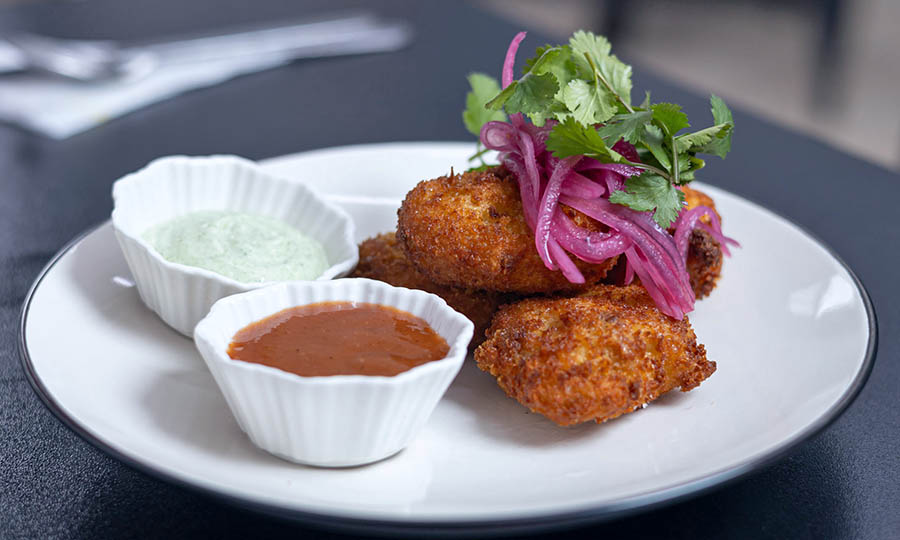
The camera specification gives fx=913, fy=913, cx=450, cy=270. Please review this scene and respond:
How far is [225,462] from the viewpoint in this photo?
81.4 inches

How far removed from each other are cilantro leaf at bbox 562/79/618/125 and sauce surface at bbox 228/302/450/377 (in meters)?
0.75

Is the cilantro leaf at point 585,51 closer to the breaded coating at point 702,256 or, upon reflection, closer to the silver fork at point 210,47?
the breaded coating at point 702,256

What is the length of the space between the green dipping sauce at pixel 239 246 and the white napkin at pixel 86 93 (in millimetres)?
2082

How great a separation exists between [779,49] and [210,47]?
9.17 m

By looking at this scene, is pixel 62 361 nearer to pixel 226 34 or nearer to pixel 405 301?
pixel 405 301

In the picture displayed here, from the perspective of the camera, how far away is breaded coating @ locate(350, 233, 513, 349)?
2.79 m

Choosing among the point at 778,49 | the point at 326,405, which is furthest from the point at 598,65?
the point at 778,49

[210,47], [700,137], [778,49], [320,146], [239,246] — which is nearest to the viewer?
[700,137]

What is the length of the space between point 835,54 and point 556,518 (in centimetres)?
1144

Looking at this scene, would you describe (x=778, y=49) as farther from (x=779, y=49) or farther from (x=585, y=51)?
(x=585, y=51)

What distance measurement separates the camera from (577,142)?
99.4 inches

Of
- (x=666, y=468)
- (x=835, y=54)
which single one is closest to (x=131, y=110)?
(x=666, y=468)

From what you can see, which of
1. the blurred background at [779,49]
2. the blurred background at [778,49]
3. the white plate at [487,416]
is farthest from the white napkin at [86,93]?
the blurred background at [779,49]

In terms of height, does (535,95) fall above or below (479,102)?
above
